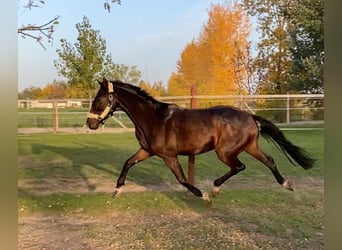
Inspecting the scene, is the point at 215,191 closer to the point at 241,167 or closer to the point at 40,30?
the point at 241,167

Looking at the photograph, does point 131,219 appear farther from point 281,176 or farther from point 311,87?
point 311,87

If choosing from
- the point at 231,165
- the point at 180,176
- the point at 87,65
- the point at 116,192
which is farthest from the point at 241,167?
the point at 87,65

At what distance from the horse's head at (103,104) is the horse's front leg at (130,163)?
28 centimetres

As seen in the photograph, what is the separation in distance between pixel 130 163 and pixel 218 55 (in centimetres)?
77

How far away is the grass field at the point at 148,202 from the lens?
180 cm

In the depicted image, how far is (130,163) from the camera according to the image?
2055 millimetres

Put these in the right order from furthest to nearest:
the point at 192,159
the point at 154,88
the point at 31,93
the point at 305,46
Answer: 1. the point at 192,159
2. the point at 154,88
3. the point at 305,46
4. the point at 31,93

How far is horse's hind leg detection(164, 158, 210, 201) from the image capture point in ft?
6.42

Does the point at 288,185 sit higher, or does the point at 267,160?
the point at 267,160

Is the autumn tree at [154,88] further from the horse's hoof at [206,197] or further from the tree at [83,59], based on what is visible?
the horse's hoof at [206,197]

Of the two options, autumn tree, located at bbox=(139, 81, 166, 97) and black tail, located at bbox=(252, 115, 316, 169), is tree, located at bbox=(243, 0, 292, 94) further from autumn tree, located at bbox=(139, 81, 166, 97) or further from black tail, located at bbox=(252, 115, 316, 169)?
autumn tree, located at bbox=(139, 81, 166, 97)

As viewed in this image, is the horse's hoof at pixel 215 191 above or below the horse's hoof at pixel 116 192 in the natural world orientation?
above

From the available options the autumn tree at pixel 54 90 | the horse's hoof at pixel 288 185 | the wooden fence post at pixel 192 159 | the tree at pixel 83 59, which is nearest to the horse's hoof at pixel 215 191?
the wooden fence post at pixel 192 159
